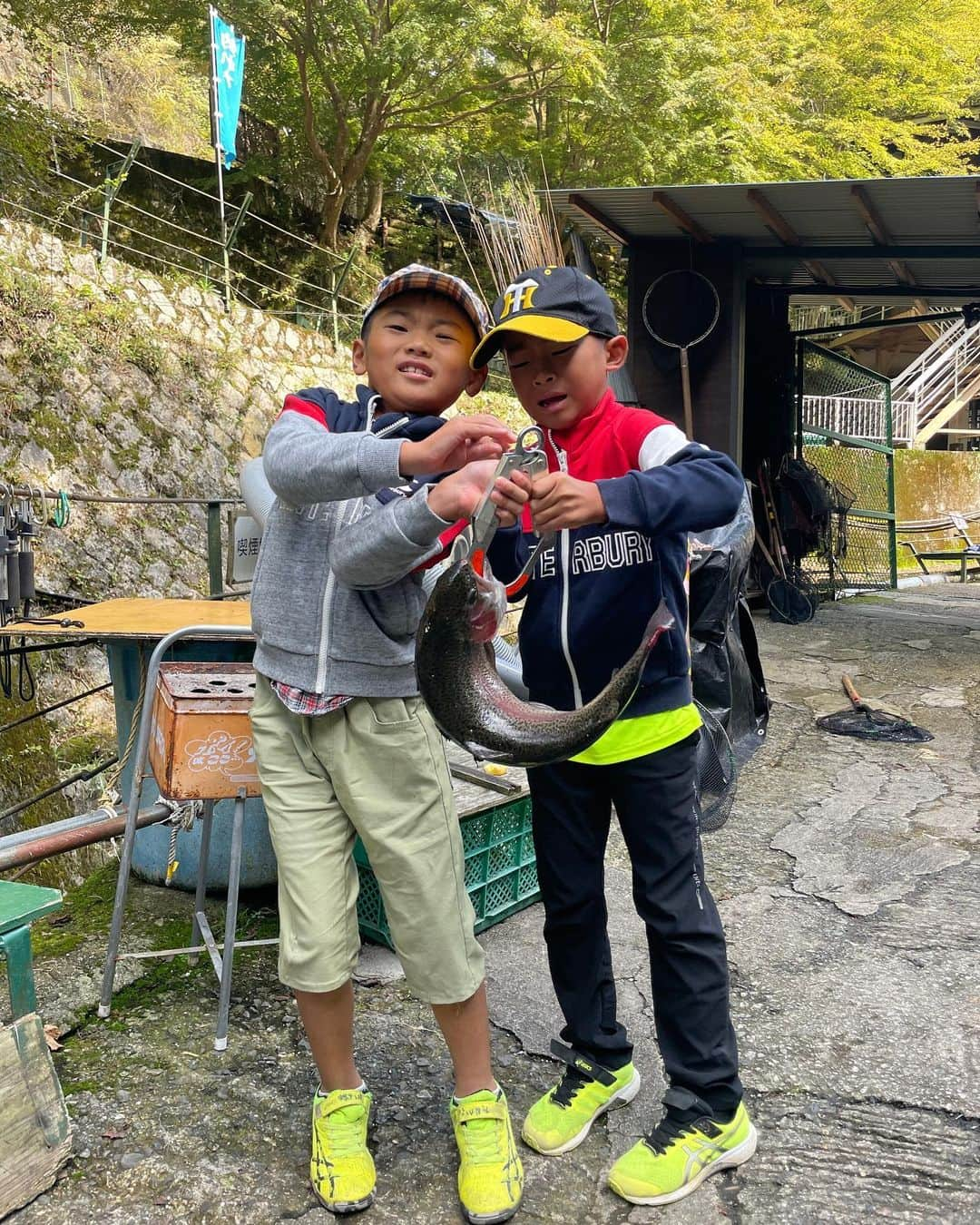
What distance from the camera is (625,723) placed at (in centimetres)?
196

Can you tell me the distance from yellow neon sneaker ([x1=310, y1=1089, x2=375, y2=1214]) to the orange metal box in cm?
82

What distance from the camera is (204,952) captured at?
2.95m

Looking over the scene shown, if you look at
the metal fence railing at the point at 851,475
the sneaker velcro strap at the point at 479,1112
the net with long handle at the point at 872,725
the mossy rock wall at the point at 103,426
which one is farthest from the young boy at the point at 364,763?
the metal fence railing at the point at 851,475

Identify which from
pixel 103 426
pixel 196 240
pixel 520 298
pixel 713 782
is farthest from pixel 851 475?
pixel 520 298

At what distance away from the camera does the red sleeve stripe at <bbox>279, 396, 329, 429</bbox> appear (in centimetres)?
191

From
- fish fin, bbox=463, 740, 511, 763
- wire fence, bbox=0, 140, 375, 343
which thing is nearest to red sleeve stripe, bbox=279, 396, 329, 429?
Result: fish fin, bbox=463, 740, 511, 763

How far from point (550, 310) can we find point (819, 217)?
21.0ft

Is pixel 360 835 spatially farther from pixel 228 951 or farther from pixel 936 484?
pixel 936 484

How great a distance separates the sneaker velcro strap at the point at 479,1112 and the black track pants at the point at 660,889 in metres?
0.32

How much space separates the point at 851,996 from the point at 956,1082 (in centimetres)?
42

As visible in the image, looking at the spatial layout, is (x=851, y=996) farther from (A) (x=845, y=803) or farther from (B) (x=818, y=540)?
(B) (x=818, y=540)

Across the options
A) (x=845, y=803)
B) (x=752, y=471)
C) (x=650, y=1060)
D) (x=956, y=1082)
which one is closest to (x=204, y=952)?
(x=650, y=1060)

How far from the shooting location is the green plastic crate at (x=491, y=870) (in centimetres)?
295

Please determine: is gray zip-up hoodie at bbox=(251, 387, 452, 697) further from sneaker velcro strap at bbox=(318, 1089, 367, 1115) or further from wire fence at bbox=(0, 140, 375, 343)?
wire fence at bbox=(0, 140, 375, 343)
